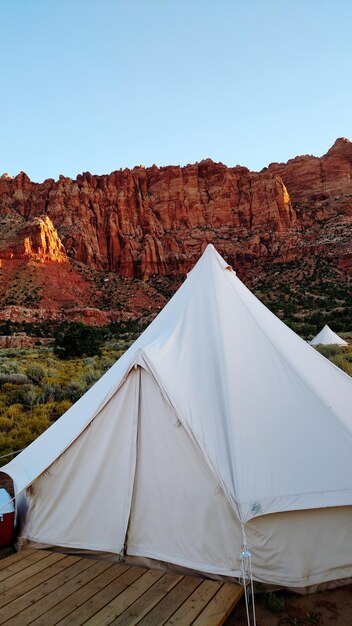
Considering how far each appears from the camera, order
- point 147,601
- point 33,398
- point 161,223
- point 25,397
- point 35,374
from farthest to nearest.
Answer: point 161,223 < point 35,374 < point 25,397 < point 33,398 < point 147,601

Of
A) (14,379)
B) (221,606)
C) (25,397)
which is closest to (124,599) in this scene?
(221,606)

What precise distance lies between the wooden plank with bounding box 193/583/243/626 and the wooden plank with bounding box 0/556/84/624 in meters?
1.34

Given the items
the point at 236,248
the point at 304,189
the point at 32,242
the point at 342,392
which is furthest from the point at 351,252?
the point at 342,392

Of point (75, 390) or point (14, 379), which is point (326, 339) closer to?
point (75, 390)

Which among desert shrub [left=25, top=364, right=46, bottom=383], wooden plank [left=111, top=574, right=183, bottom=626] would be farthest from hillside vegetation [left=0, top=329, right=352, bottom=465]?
wooden plank [left=111, top=574, right=183, bottom=626]

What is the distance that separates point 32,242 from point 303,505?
2715 inches

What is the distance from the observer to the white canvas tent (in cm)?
375

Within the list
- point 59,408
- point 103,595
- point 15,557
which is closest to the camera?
point 103,595

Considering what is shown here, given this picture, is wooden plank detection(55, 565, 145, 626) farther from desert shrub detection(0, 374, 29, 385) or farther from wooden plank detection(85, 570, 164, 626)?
desert shrub detection(0, 374, 29, 385)

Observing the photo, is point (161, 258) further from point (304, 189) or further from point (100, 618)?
point (100, 618)

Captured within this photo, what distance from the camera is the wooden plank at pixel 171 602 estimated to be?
10.5 feet

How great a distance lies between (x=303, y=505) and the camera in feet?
12.1

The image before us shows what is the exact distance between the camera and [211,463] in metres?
3.94

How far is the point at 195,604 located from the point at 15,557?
1989 mm
